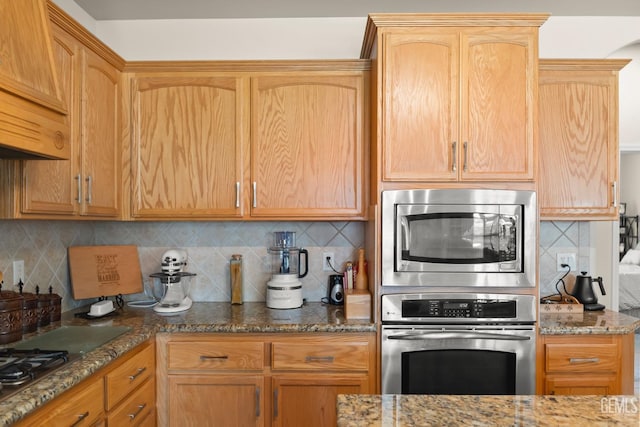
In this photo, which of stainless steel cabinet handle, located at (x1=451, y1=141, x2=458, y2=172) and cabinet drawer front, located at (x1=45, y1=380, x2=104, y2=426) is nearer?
cabinet drawer front, located at (x1=45, y1=380, x2=104, y2=426)

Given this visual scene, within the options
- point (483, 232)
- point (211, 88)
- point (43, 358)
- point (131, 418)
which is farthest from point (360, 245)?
point (43, 358)

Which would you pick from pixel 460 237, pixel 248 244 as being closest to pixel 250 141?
pixel 248 244

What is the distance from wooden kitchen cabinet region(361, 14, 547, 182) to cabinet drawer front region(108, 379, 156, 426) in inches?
59.5

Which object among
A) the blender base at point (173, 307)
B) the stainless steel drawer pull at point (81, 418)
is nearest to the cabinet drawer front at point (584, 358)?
the blender base at point (173, 307)

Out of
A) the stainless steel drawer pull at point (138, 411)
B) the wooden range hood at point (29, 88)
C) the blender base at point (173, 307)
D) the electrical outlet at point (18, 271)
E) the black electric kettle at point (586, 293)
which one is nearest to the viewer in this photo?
the wooden range hood at point (29, 88)

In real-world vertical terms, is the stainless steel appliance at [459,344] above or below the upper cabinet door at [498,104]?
below

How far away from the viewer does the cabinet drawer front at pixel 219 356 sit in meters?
2.17

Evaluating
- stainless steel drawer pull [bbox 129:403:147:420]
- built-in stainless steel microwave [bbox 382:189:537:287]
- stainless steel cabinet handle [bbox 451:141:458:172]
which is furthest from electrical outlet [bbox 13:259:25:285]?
stainless steel cabinet handle [bbox 451:141:458:172]

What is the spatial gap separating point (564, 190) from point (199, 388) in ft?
7.21

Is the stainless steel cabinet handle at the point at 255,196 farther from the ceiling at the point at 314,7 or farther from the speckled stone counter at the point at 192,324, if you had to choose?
the ceiling at the point at 314,7

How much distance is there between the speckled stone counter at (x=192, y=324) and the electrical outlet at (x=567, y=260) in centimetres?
139

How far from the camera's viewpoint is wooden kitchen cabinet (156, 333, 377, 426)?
2.17 meters

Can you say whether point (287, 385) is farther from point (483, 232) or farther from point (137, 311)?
point (483, 232)

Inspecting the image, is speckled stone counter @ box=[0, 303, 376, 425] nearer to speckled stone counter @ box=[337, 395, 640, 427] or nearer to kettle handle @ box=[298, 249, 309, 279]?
kettle handle @ box=[298, 249, 309, 279]
